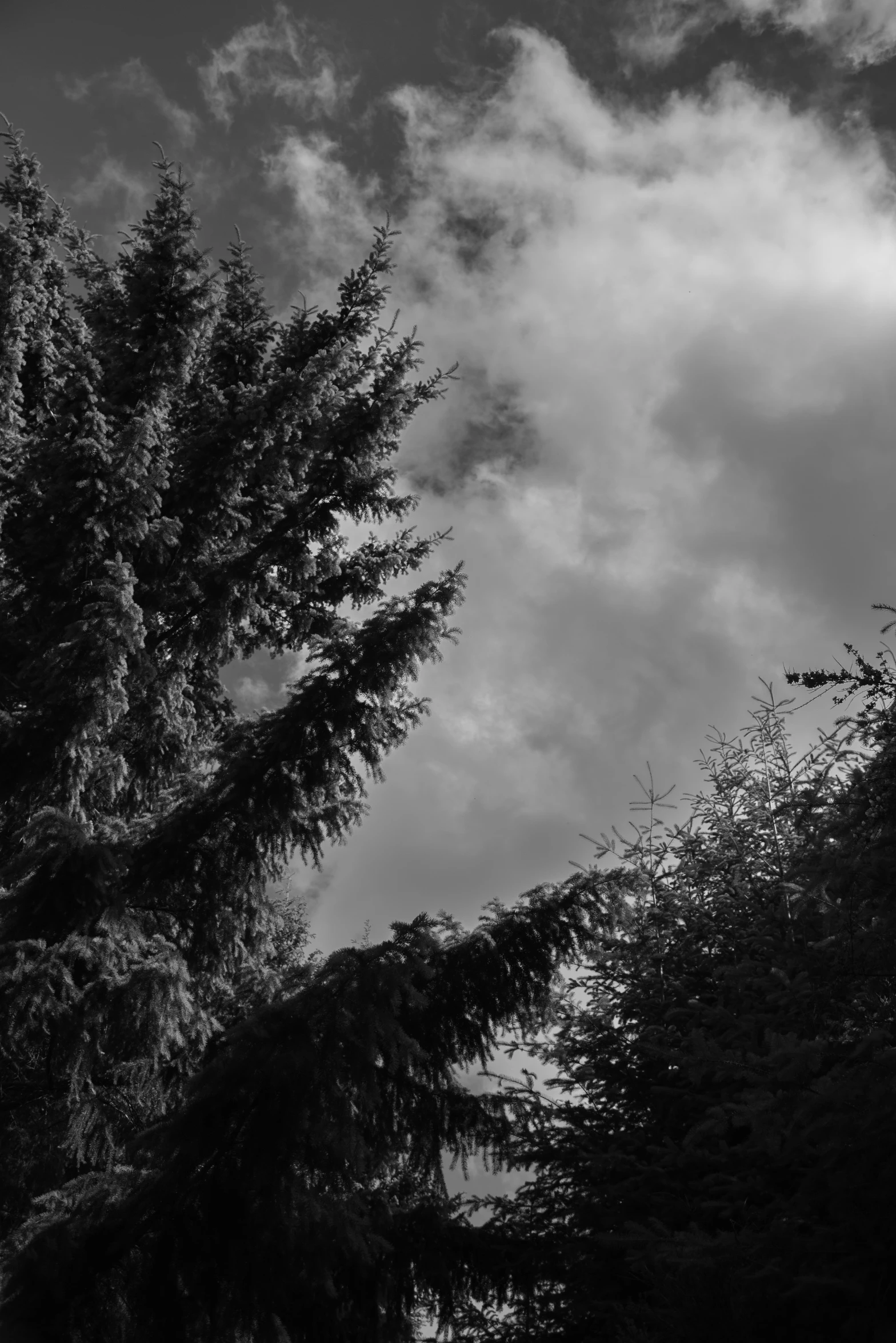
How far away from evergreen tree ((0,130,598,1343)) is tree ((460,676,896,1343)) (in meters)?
1.33

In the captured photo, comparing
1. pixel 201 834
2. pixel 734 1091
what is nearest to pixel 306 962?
pixel 201 834

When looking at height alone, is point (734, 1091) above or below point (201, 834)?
below

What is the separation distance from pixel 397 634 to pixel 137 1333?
537 centimetres

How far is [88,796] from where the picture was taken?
9391 mm

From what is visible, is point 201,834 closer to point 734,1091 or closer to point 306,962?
point 306,962

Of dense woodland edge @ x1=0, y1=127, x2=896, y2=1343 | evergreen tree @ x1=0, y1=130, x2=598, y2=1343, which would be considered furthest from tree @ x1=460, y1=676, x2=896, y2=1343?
evergreen tree @ x1=0, y1=130, x2=598, y2=1343

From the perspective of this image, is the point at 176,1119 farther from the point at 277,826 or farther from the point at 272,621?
the point at 272,621

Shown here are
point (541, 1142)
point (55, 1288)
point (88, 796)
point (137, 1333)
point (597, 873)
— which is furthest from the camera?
point (88, 796)

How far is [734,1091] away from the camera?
7672 mm

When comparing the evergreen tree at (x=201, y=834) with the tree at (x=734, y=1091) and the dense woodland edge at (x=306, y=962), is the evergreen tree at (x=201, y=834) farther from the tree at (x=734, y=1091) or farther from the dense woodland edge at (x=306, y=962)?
the tree at (x=734, y=1091)

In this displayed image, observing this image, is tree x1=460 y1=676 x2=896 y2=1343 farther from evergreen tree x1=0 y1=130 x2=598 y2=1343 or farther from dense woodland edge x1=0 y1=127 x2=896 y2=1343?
evergreen tree x1=0 y1=130 x2=598 y2=1343

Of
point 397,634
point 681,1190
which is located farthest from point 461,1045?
point 397,634

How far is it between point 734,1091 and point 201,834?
4848 mm

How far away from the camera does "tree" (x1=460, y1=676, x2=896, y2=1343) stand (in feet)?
16.0
